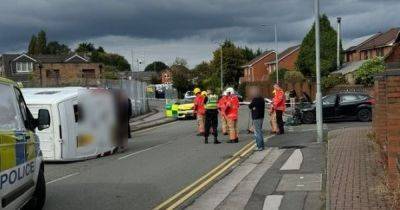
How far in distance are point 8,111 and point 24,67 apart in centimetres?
8945

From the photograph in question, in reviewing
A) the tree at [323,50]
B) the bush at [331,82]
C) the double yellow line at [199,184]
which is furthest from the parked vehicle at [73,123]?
the tree at [323,50]

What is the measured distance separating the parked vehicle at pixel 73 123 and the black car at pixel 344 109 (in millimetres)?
12579

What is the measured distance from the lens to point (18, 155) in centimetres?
784

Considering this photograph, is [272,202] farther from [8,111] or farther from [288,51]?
[288,51]

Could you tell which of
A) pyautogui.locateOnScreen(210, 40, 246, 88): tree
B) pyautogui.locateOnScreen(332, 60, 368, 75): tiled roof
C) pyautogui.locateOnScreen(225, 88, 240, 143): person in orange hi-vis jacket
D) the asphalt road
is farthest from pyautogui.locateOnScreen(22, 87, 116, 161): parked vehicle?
pyautogui.locateOnScreen(210, 40, 246, 88): tree

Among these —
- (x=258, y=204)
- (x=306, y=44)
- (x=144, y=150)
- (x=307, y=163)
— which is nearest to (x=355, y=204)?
(x=258, y=204)

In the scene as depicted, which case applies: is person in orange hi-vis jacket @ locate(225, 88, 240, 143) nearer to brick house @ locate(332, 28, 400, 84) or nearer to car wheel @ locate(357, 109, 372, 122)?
car wheel @ locate(357, 109, 372, 122)

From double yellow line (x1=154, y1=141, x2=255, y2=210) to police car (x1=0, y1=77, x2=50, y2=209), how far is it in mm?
1873

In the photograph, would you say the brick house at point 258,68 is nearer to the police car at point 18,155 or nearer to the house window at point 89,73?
the house window at point 89,73

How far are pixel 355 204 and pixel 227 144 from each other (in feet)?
36.4

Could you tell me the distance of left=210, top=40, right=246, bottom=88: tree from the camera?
103938 mm

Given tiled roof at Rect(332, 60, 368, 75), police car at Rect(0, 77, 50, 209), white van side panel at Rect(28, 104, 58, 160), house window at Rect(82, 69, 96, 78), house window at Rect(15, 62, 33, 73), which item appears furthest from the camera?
house window at Rect(15, 62, 33, 73)

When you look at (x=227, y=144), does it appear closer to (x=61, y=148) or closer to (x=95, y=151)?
(x=95, y=151)

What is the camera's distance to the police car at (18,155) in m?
7.19
